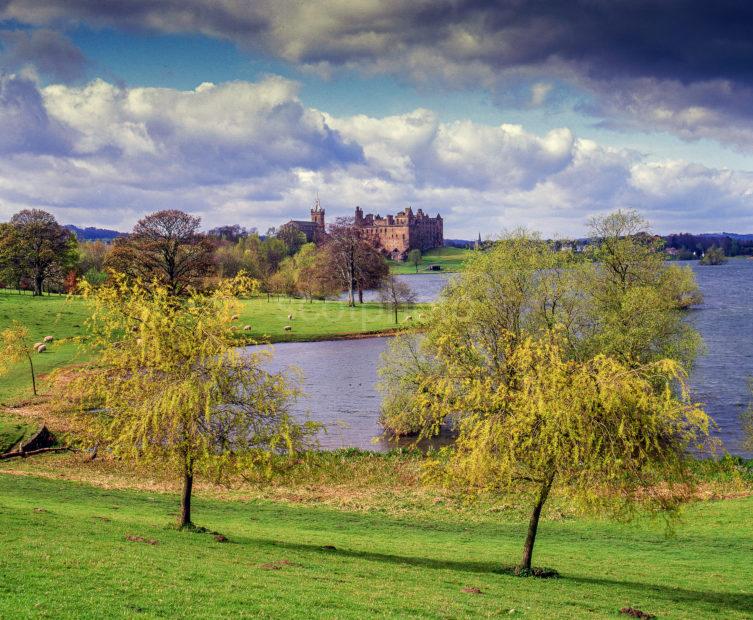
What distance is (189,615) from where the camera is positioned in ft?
47.6

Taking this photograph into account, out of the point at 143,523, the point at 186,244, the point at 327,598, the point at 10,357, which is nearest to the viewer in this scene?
the point at 327,598

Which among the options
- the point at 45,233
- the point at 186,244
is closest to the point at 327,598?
the point at 186,244

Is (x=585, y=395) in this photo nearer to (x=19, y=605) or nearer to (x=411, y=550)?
(x=411, y=550)

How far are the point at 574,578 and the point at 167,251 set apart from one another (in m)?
83.7

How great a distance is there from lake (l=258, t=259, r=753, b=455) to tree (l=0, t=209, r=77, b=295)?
51495 millimetres

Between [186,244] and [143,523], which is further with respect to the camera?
[186,244]

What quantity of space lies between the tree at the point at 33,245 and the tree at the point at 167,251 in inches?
930

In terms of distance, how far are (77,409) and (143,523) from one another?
5525 millimetres

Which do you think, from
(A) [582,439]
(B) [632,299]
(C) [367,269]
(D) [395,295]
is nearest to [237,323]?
(D) [395,295]

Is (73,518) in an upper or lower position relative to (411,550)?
upper

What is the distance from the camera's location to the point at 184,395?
2330 centimetres

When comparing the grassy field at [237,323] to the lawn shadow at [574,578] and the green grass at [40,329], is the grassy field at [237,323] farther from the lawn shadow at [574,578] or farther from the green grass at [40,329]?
the lawn shadow at [574,578]

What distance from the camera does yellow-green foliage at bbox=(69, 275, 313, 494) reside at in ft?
77.5

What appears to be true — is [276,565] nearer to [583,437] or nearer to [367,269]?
[583,437]
